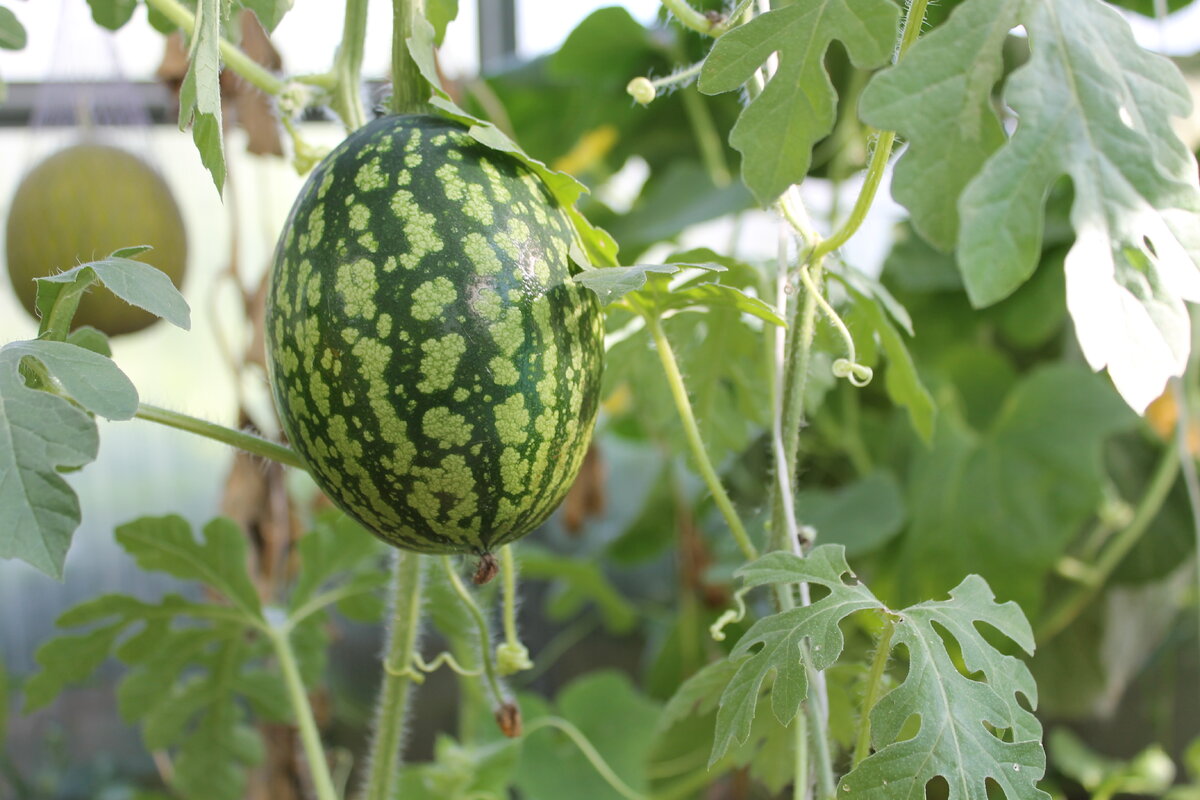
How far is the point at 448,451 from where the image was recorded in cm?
52

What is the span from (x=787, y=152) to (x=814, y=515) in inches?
35.7

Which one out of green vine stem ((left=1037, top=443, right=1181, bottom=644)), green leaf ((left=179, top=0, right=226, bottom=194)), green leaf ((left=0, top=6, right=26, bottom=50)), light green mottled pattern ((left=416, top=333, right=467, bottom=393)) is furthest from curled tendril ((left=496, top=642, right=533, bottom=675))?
green vine stem ((left=1037, top=443, right=1181, bottom=644))

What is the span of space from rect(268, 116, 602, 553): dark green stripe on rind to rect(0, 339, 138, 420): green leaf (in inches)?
3.4

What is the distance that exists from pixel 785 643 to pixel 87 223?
0.85 meters

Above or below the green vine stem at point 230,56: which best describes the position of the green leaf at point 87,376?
below

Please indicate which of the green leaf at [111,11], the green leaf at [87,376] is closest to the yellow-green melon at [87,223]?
the green leaf at [111,11]

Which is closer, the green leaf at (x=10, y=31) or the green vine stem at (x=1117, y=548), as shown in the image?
the green leaf at (x=10, y=31)

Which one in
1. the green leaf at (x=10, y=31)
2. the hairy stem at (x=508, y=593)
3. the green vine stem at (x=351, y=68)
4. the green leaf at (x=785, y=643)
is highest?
the green leaf at (x=10, y=31)

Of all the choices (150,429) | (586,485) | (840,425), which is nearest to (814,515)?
(840,425)

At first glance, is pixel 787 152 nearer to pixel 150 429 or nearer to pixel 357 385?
pixel 357 385

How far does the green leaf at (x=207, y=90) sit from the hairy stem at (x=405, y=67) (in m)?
0.11

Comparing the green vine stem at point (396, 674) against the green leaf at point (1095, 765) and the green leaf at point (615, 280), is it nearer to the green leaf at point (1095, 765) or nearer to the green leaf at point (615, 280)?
the green leaf at point (615, 280)

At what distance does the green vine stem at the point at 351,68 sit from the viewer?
653mm

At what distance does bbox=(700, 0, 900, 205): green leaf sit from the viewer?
1.59 ft
